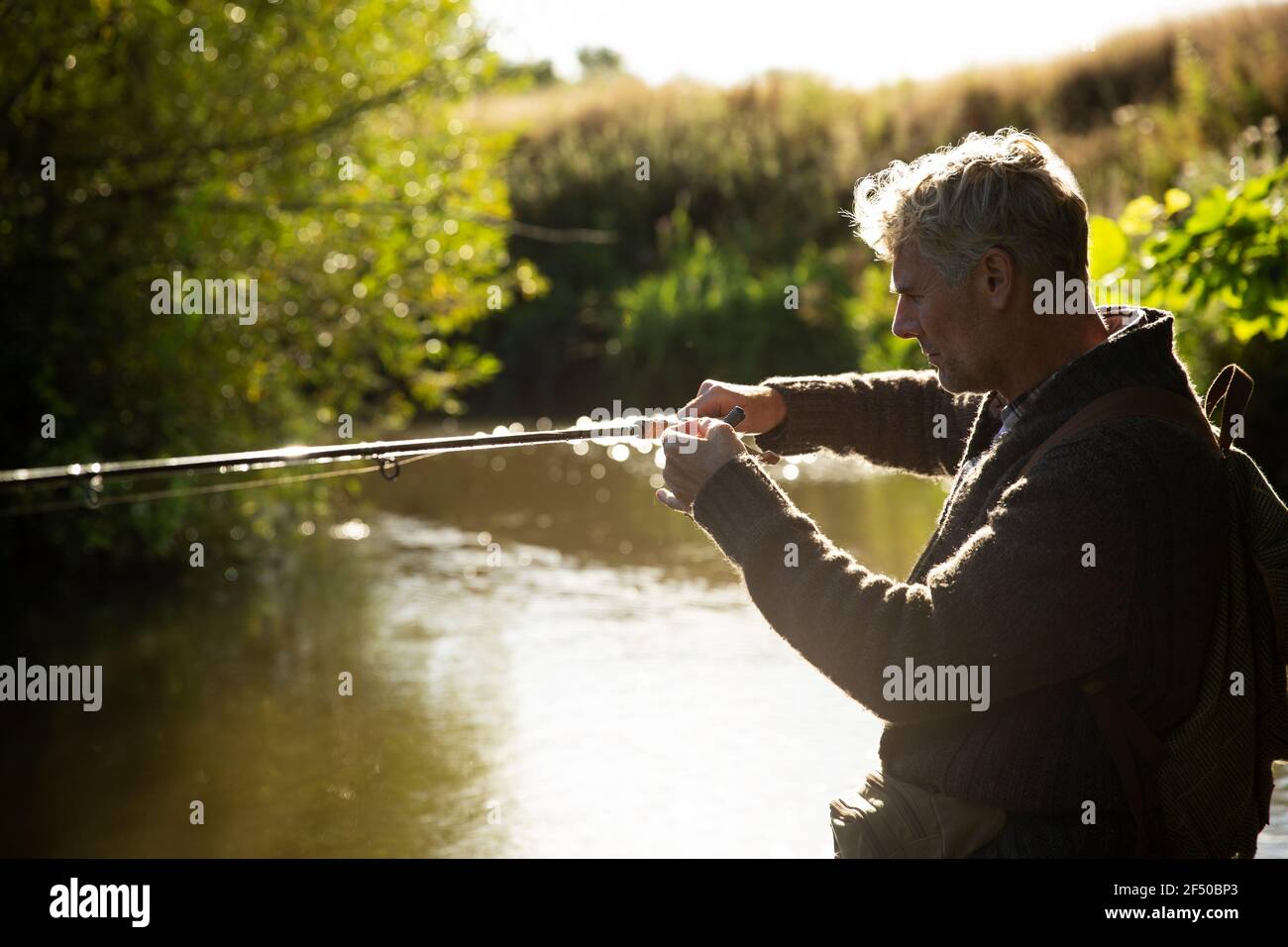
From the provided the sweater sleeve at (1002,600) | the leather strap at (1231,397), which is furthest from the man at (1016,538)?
the leather strap at (1231,397)

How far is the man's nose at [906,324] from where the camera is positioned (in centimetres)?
262

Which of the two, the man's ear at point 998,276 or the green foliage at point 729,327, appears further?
the green foliage at point 729,327

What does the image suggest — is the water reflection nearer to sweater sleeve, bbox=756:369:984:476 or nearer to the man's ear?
sweater sleeve, bbox=756:369:984:476

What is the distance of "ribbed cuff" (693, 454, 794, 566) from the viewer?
8.07 feet

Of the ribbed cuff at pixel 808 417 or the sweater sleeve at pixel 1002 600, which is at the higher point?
the ribbed cuff at pixel 808 417

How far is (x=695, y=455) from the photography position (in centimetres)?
260

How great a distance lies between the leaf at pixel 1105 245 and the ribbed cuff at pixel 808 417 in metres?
1.79

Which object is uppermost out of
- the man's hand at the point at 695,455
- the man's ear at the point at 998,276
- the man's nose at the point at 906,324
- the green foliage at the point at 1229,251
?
the green foliage at the point at 1229,251

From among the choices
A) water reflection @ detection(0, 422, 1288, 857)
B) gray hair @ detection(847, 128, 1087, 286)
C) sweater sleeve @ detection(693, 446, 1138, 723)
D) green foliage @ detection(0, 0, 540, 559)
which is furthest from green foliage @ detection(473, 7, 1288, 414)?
sweater sleeve @ detection(693, 446, 1138, 723)

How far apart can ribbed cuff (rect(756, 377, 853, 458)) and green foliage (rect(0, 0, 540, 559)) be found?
5.77 metres

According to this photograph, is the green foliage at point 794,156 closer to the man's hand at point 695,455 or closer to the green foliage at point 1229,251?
the green foliage at point 1229,251

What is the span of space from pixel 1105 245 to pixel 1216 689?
294 centimetres

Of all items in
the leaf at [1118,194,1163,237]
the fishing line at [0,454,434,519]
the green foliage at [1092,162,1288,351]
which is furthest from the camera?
the leaf at [1118,194,1163,237]

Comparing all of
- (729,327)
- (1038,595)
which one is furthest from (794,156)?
(1038,595)
